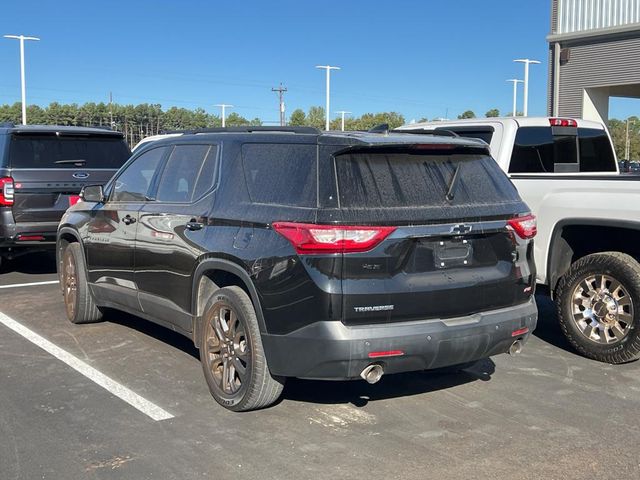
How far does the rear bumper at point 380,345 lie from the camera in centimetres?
384

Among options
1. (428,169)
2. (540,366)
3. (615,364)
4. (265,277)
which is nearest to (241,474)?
(265,277)

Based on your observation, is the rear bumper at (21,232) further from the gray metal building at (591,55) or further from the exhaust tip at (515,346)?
the gray metal building at (591,55)

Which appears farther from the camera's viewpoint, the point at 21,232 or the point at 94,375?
the point at 21,232

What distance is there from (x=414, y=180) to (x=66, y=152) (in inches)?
250

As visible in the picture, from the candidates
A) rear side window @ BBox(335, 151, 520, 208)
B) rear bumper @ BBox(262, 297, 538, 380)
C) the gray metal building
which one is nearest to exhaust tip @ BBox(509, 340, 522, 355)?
rear bumper @ BBox(262, 297, 538, 380)

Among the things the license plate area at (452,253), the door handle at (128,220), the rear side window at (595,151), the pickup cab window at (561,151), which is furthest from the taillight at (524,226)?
the rear side window at (595,151)

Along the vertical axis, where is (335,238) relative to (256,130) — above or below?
below

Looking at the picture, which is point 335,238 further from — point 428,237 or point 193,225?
point 193,225

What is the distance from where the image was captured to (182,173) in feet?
17.2

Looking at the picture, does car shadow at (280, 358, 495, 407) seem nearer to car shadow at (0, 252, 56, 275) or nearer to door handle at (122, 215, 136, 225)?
door handle at (122, 215, 136, 225)

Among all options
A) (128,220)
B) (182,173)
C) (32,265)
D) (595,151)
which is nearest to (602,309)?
(595,151)

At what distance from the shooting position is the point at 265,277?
4.07 meters

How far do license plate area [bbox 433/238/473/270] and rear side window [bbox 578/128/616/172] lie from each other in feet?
13.8

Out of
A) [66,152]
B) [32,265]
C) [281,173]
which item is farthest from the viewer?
[32,265]
